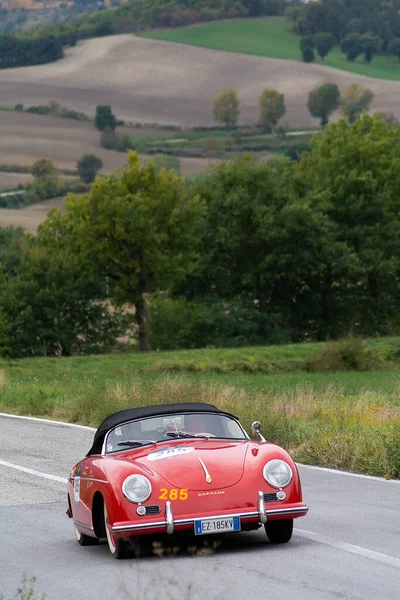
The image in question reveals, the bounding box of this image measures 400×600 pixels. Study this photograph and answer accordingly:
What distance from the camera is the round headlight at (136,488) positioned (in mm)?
8969

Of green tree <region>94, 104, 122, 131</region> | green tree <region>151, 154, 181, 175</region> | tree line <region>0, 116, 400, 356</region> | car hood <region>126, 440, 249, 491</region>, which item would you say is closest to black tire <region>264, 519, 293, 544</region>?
car hood <region>126, 440, 249, 491</region>

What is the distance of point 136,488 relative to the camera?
9.03 metres

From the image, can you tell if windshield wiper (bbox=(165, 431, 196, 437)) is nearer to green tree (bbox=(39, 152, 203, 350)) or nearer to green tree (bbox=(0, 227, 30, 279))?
green tree (bbox=(39, 152, 203, 350))

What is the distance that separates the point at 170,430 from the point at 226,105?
17232 centimetres

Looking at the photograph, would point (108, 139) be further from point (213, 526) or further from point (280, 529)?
point (213, 526)

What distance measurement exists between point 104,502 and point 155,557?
616 millimetres

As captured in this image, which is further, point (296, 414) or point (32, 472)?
point (296, 414)

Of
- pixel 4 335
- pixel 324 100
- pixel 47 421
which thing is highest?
pixel 47 421

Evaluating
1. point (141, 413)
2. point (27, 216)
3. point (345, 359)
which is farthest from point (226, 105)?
point (141, 413)

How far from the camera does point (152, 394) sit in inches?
921

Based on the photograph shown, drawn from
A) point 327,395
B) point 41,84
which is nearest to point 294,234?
point 327,395

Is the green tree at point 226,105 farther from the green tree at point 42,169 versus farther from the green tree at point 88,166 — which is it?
the green tree at point 42,169

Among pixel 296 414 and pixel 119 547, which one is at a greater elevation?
pixel 119 547

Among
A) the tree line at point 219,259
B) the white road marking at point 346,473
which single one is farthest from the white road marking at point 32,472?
the tree line at point 219,259
